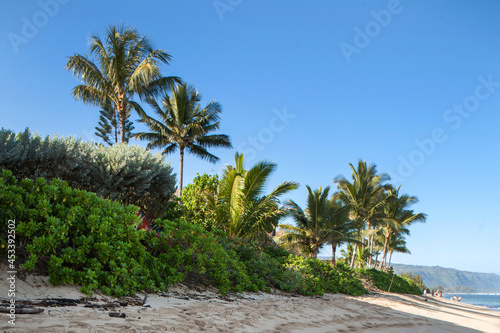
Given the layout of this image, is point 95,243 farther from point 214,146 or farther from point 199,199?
point 214,146

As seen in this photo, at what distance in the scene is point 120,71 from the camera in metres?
15.4

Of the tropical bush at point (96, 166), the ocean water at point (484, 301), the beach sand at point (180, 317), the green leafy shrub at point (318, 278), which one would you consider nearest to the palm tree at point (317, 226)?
the green leafy shrub at point (318, 278)

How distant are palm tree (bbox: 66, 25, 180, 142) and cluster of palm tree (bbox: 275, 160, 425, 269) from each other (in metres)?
9.13

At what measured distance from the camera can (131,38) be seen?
16.0m

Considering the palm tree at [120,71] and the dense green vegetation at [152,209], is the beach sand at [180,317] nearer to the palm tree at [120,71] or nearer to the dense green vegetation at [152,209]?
the dense green vegetation at [152,209]

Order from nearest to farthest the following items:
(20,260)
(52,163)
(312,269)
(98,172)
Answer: (20,260) < (52,163) < (98,172) < (312,269)

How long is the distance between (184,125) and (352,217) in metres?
14.5

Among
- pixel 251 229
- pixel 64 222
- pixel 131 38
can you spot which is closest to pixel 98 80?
pixel 131 38

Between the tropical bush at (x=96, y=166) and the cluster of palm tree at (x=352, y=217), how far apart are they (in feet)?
20.2

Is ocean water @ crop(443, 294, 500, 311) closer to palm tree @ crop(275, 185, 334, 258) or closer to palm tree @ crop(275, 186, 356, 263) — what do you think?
palm tree @ crop(275, 186, 356, 263)

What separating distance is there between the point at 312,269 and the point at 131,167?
21.3 feet

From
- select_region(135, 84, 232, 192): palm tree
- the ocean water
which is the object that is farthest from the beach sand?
the ocean water

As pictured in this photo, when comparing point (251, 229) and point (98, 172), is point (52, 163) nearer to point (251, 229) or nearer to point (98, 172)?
point (98, 172)

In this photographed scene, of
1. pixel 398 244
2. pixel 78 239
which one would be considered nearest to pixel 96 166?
pixel 78 239
